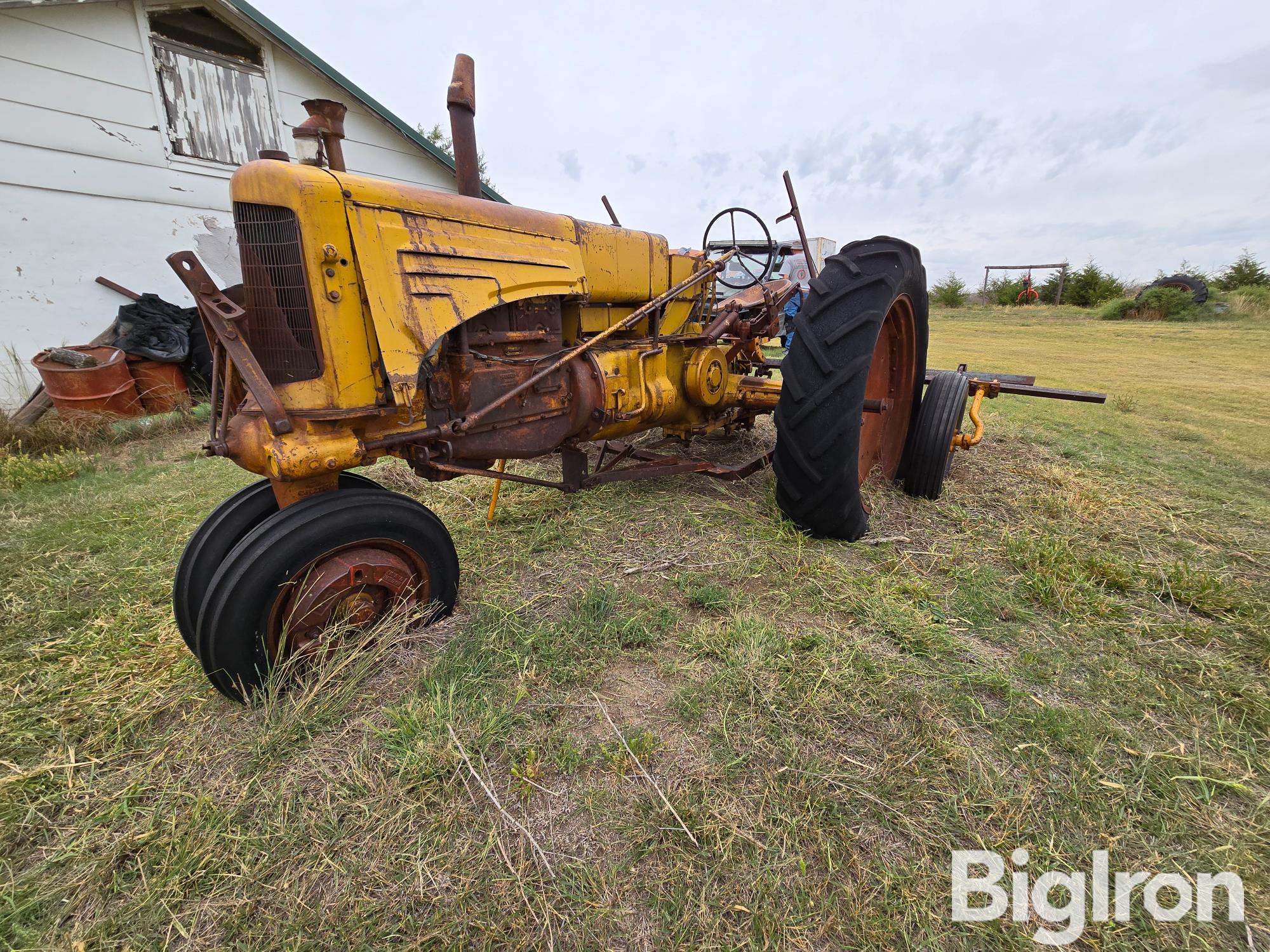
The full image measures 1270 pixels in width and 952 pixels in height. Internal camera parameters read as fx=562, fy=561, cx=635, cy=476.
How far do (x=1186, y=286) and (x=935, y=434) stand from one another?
2249 cm

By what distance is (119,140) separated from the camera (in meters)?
5.59

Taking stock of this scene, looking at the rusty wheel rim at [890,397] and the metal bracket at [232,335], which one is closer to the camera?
the metal bracket at [232,335]

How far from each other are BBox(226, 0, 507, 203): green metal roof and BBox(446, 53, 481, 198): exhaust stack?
10.8 ft

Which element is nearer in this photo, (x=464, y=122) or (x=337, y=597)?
(x=337, y=597)

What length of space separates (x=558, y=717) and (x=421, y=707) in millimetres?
403

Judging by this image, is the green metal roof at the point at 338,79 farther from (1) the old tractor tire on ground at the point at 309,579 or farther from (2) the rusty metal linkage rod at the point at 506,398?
(1) the old tractor tire on ground at the point at 309,579

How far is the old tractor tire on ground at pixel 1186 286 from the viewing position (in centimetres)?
1677

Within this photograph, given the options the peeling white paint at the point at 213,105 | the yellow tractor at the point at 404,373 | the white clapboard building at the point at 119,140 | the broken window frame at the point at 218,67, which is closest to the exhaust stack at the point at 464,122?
the yellow tractor at the point at 404,373

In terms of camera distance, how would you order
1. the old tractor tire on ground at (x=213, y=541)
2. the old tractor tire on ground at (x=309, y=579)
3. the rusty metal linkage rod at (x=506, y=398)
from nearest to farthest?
1. the old tractor tire on ground at (x=309, y=579)
2. the old tractor tire on ground at (x=213, y=541)
3. the rusty metal linkage rod at (x=506, y=398)

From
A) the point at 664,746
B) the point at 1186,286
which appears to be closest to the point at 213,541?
the point at 664,746

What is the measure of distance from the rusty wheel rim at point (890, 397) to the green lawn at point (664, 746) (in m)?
0.67

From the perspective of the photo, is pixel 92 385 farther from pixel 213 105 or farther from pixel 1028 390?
pixel 1028 390

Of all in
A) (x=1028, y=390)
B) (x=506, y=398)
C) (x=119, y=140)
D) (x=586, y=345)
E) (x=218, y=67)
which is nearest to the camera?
(x=506, y=398)

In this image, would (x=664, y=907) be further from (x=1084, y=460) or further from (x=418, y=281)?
(x=1084, y=460)
